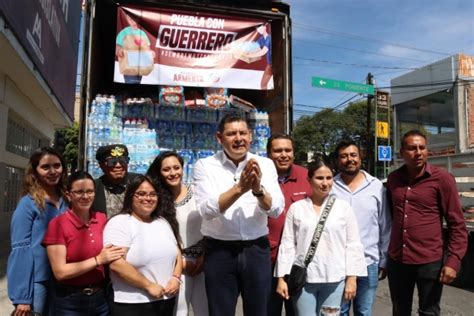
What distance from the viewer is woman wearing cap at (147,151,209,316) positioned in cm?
294

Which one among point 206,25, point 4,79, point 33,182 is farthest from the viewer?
point 4,79

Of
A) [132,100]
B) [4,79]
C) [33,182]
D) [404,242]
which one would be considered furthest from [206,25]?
[4,79]

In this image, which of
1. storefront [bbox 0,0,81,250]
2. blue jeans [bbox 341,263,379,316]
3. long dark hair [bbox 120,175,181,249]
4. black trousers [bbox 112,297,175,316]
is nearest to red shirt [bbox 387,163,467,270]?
blue jeans [bbox 341,263,379,316]

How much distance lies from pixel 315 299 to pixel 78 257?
1519 mm

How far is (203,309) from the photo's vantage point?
9.71ft

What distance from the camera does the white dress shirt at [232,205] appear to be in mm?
2580

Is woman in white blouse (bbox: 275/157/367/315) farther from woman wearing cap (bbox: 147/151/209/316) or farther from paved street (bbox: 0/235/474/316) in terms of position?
paved street (bbox: 0/235/474/316)

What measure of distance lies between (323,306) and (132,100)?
321 centimetres

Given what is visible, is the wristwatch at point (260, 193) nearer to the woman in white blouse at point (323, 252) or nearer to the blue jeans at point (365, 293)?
the woman in white blouse at point (323, 252)

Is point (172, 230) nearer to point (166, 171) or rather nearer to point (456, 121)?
point (166, 171)

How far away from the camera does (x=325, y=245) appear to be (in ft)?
9.43

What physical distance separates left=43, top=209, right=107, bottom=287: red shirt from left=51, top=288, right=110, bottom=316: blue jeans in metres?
0.07

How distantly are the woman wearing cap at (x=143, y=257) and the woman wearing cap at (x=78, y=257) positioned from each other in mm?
81

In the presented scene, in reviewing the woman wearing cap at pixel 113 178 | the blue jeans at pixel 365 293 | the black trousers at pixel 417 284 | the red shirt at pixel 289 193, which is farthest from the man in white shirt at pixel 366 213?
the woman wearing cap at pixel 113 178
